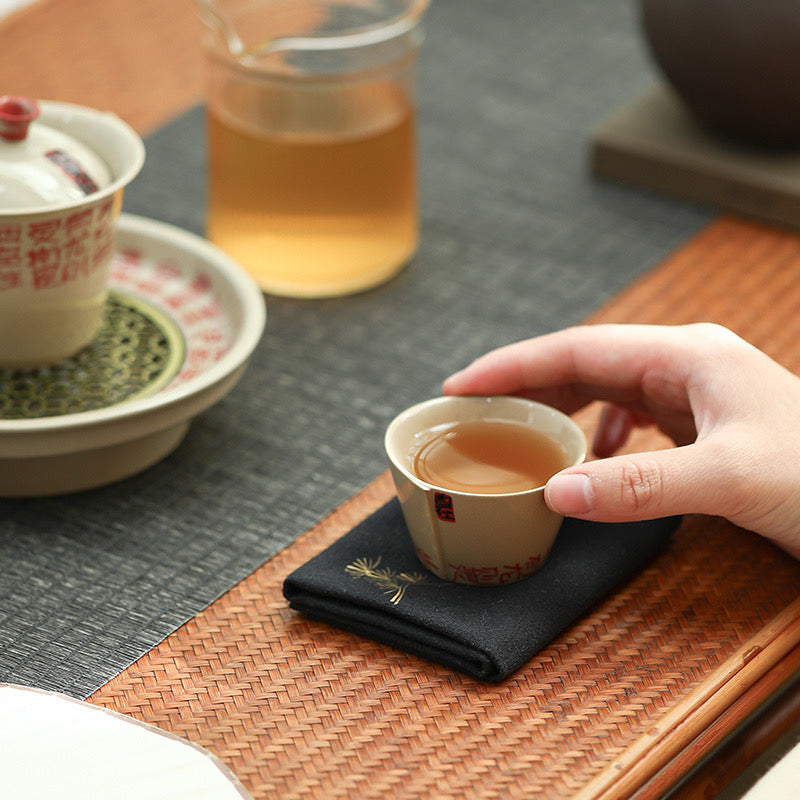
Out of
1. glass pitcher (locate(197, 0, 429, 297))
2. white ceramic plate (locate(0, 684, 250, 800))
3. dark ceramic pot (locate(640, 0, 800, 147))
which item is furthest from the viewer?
dark ceramic pot (locate(640, 0, 800, 147))

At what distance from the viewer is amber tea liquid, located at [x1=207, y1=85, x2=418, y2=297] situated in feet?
3.79

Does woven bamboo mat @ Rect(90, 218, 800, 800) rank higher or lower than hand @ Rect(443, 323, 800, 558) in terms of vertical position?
lower

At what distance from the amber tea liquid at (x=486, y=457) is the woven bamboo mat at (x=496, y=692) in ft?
0.35

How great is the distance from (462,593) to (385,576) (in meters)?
0.05

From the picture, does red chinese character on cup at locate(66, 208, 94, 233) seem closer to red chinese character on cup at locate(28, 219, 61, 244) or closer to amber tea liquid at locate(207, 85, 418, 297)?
red chinese character on cup at locate(28, 219, 61, 244)

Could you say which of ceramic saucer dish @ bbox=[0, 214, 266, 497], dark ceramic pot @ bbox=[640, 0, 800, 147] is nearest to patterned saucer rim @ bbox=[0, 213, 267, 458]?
ceramic saucer dish @ bbox=[0, 214, 266, 497]

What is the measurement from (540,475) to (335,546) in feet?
0.50

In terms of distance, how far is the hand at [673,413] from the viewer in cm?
74

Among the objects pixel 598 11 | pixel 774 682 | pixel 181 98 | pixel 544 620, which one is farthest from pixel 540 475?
pixel 598 11

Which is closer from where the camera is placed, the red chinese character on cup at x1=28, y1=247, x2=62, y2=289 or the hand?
the hand

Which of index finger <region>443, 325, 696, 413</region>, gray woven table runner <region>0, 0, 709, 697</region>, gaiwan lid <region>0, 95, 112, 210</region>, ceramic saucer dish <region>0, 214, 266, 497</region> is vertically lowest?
gray woven table runner <region>0, 0, 709, 697</region>

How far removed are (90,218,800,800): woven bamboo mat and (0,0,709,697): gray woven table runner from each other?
0.05 m

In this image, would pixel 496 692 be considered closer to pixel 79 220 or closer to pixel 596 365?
pixel 596 365

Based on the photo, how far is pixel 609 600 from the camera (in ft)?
2.65
